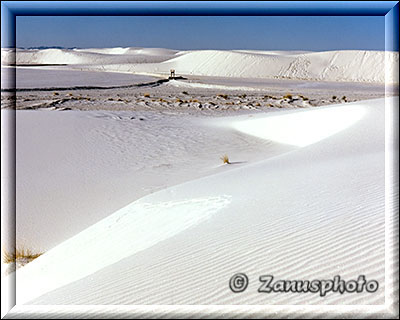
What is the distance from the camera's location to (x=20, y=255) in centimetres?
604

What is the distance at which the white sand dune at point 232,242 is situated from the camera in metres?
3.39

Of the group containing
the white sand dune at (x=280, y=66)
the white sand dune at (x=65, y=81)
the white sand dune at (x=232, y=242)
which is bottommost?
the white sand dune at (x=232, y=242)

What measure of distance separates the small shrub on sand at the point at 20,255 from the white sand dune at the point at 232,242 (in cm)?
21

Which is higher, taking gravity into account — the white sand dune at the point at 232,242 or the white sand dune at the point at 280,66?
the white sand dune at the point at 280,66

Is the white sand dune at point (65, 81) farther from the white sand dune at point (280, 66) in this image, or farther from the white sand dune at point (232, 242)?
the white sand dune at point (232, 242)

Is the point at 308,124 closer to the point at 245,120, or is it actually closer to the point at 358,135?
the point at 245,120

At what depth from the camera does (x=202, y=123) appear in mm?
18922

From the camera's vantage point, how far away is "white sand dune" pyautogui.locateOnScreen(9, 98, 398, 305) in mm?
3393

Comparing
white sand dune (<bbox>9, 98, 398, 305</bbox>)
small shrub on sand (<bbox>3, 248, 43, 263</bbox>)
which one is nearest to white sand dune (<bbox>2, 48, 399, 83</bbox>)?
white sand dune (<bbox>9, 98, 398, 305</bbox>)

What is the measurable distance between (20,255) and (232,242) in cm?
312

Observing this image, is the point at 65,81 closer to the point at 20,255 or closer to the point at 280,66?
the point at 20,255

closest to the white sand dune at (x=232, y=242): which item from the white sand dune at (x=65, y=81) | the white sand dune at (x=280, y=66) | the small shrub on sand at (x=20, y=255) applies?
the small shrub on sand at (x=20, y=255)

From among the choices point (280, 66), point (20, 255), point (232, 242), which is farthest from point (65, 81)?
point (280, 66)

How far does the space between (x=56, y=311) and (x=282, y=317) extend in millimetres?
1474
